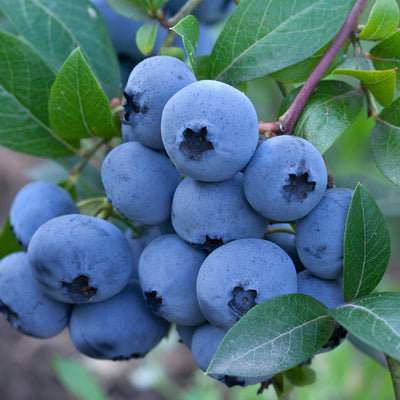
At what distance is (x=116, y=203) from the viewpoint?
79 cm

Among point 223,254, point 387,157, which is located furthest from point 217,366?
point 387,157

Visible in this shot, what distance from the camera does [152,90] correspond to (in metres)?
0.73

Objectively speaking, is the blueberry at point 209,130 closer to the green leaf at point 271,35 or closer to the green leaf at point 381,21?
the green leaf at point 271,35

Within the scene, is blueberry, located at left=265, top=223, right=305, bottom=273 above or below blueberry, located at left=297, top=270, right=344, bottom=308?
above

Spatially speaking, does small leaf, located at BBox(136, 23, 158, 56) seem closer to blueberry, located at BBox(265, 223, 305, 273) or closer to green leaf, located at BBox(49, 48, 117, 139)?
green leaf, located at BBox(49, 48, 117, 139)

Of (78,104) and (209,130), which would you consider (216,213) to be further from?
(78,104)

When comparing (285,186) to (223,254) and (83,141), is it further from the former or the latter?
(83,141)

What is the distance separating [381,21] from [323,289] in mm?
470

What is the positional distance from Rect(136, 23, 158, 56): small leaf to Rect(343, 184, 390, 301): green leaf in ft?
1.69

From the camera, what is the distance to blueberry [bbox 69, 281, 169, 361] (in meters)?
0.86

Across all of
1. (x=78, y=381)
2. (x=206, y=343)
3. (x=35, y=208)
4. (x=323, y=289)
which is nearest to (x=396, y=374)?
(x=323, y=289)

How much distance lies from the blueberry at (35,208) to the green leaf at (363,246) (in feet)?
1.74

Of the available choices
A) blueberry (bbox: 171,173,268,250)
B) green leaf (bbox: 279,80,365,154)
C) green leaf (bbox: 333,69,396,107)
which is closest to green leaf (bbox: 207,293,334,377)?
blueberry (bbox: 171,173,268,250)

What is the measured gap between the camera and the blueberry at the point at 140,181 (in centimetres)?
76
